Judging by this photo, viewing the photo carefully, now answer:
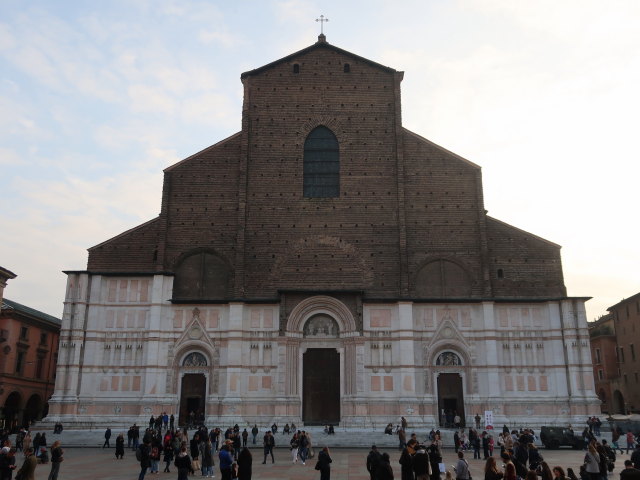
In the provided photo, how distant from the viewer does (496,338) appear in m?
30.0

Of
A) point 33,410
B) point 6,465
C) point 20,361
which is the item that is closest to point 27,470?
point 6,465

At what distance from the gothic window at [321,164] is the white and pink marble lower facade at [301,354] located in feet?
19.4

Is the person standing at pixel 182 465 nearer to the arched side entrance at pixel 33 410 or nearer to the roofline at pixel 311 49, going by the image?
the roofline at pixel 311 49

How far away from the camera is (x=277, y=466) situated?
1905 centimetres

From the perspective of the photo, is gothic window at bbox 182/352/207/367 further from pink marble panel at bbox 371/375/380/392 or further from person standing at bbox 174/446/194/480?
person standing at bbox 174/446/194/480

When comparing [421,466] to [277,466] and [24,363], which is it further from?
[24,363]

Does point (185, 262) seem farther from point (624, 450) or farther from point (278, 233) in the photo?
point (624, 450)

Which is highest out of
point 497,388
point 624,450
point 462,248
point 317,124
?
point 317,124

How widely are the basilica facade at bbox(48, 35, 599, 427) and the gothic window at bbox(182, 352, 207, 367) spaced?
0.10 meters

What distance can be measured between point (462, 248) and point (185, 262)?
14073 millimetres

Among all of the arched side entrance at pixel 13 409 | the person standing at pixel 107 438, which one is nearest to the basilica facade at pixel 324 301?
the person standing at pixel 107 438

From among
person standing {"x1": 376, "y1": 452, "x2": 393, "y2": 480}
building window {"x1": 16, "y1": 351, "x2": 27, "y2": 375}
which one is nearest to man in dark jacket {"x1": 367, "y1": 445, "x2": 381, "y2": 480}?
person standing {"x1": 376, "y1": 452, "x2": 393, "y2": 480}

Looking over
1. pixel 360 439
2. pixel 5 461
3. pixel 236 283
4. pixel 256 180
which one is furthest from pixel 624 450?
Answer: pixel 5 461

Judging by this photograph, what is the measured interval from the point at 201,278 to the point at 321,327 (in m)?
6.52
